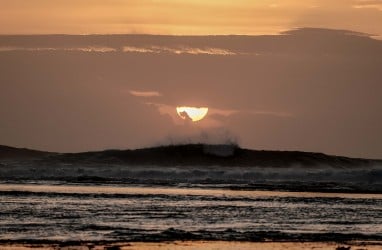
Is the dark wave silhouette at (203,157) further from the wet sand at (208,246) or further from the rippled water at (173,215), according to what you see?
the wet sand at (208,246)

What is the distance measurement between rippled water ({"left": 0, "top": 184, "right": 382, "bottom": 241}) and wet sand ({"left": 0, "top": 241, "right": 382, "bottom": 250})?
116 centimetres

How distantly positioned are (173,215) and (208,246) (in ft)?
27.9

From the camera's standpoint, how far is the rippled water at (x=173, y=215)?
2648cm

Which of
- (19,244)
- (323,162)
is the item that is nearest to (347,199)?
(19,244)

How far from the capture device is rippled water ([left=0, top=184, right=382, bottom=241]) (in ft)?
86.9

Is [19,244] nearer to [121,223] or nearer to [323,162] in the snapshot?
[121,223]

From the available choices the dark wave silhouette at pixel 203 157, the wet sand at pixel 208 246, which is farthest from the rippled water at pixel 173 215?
the dark wave silhouette at pixel 203 157

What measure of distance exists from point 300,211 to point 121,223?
1033 cm

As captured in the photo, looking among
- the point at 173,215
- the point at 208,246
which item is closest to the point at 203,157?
the point at 173,215

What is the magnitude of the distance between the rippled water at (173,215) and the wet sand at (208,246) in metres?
1.16

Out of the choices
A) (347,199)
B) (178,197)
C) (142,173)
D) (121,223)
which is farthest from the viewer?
(142,173)

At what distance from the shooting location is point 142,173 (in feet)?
244

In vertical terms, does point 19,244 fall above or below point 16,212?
below

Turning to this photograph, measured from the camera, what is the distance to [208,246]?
24.0 m
